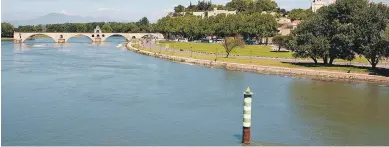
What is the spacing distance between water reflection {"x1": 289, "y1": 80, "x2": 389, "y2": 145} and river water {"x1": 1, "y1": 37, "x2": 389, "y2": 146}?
38mm

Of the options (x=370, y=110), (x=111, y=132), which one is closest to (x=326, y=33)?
(x=370, y=110)

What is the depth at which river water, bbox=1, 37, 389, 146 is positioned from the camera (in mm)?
16750

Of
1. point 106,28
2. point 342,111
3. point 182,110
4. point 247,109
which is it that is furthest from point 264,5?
point 247,109

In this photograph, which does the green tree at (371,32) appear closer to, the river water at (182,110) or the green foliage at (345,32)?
the green foliage at (345,32)

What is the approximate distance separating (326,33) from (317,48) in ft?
5.51

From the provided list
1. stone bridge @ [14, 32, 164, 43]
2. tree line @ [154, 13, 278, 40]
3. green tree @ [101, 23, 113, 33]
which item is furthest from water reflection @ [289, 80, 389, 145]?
green tree @ [101, 23, 113, 33]

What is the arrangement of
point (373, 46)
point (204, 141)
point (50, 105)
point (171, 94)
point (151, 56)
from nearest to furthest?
point (204, 141), point (50, 105), point (171, 94), point (373, 46), point (151, 56)

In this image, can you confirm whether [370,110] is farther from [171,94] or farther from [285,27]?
[285,27]

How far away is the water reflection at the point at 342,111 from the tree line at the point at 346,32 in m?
5.45

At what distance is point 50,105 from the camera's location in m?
22.4

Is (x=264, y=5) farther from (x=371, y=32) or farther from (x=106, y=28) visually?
(x=371, y=32)

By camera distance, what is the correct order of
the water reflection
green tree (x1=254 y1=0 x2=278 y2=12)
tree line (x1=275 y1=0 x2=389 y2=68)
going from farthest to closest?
green tree (x1=254 y1=0 x2=278 y2=12) < tree line (x1=275 y1=0 x2=389 y2=68) < the water reflection

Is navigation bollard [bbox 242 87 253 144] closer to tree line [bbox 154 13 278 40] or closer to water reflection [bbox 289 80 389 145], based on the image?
water reflection [bbox 289 80 389 145]

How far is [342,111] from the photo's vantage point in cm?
2247
